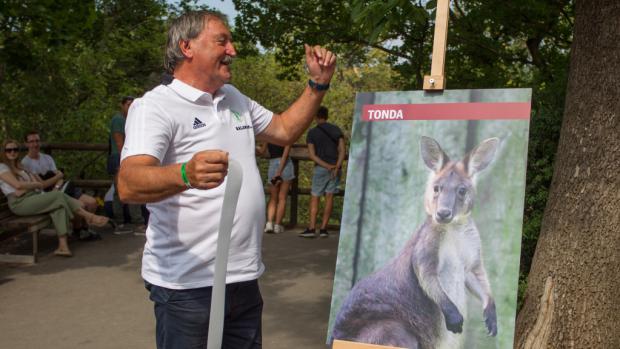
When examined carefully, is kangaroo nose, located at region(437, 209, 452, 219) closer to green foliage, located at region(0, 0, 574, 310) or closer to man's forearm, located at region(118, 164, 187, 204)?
man's forearm, located at region(118, 164, 187, 204)

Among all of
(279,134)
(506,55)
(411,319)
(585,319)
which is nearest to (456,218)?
(411,319)

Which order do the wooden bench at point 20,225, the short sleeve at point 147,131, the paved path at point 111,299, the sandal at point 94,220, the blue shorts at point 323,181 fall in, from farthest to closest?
1. the blue shorts at point 323,181
2. the sandal at point 94,220
3. the wooden bench at point 20,225
4. the paved path at point 111,299
5. the short sleeve at point 147,131

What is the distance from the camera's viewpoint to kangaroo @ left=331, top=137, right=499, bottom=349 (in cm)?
356

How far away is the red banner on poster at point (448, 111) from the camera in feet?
11.7

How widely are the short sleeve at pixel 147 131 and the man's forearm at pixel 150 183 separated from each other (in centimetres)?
11

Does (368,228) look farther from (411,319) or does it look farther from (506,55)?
(506,55)

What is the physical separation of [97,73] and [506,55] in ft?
47.8

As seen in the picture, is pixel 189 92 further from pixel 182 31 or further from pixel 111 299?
pixel 111 299

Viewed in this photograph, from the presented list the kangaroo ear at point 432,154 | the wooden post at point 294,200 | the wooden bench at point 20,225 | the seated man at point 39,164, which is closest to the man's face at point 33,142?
the seated man at point 39,164

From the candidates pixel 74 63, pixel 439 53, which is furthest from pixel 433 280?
pixel 74 63

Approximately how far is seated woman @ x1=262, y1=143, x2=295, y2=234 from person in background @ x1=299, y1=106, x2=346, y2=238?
1.34ft

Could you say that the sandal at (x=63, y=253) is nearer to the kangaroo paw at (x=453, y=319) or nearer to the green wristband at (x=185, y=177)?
the kangaroo paw at (x=453, y=319)

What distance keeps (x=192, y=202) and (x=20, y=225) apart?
249 inches

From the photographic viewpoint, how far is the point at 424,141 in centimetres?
377
